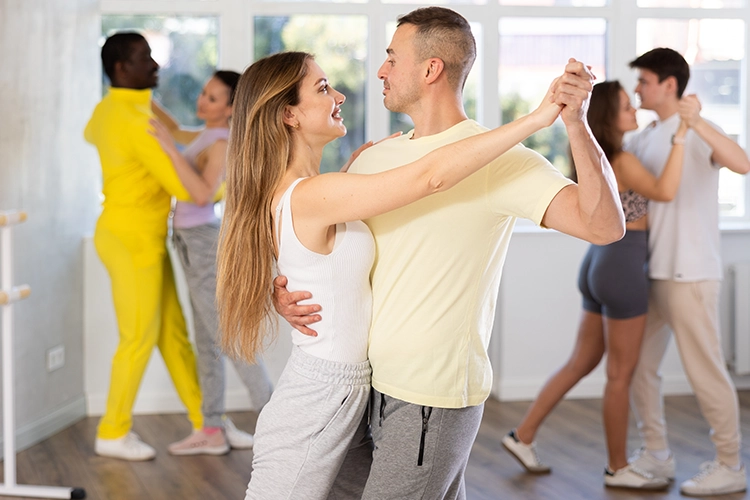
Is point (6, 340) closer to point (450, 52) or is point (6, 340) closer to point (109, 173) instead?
point (109, 173)

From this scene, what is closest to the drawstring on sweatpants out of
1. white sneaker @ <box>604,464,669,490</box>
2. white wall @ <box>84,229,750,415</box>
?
white sneaker @ <box>604,464,669,490</box>

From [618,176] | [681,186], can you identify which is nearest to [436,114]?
[618,176]

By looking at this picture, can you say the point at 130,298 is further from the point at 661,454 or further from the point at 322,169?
the point at 661,454

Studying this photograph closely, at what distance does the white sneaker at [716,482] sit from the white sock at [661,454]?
17 centimetres

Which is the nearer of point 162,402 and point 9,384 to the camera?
point 9,384

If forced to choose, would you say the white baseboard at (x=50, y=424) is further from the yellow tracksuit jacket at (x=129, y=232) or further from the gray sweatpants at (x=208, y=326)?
the gray sweatpants at (x=208, y=326)

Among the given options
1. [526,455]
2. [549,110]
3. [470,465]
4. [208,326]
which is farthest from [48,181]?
[549,110]

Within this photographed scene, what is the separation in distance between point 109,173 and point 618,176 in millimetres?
2167

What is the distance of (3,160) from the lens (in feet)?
13.1

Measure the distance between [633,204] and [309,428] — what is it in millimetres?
2054

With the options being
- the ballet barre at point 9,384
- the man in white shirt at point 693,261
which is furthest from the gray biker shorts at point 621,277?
the ballet barre at point 9,384

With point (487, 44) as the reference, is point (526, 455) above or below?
below

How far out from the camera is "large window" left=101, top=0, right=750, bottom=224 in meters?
4.95

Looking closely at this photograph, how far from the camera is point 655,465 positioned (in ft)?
12.3
